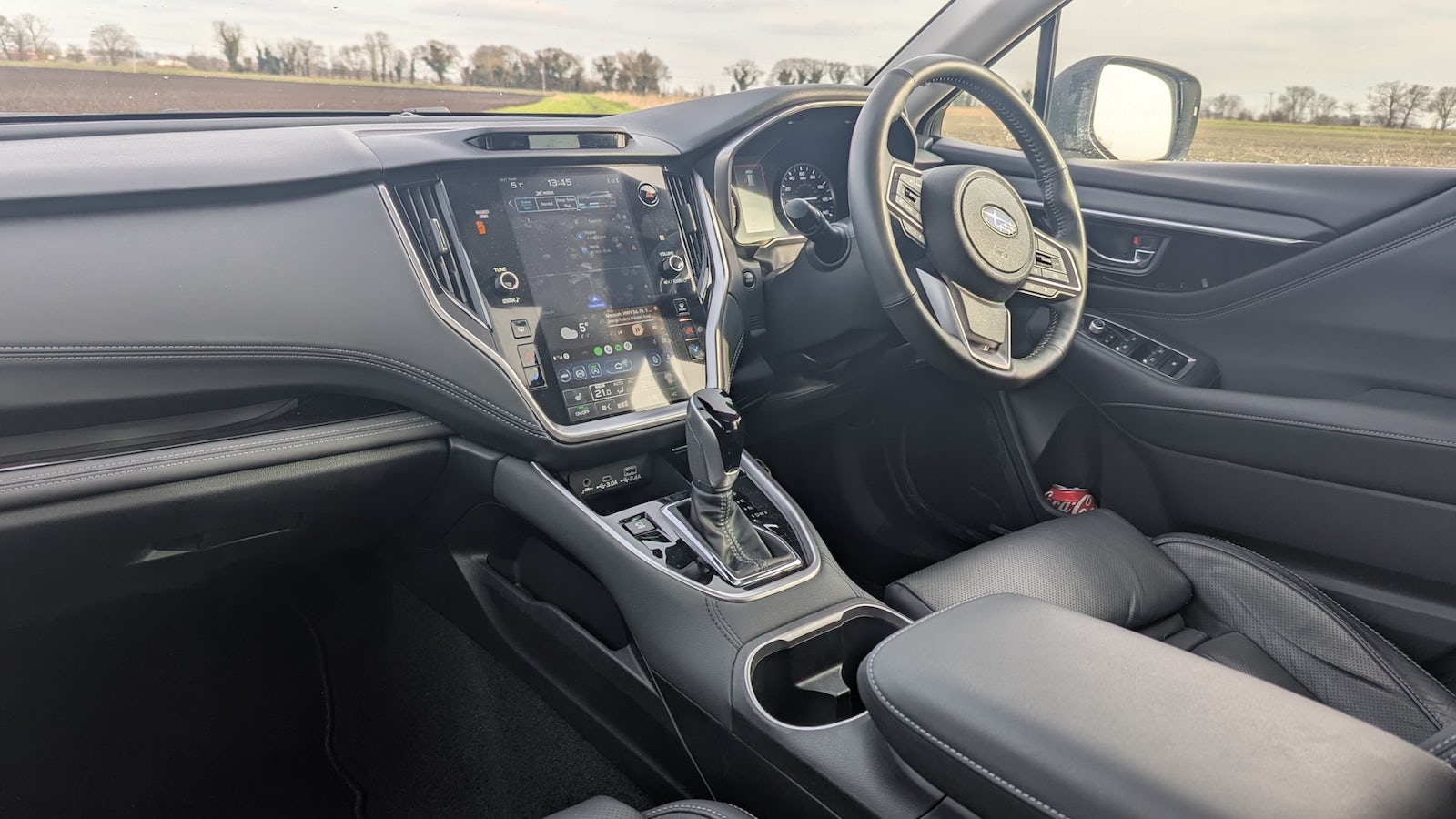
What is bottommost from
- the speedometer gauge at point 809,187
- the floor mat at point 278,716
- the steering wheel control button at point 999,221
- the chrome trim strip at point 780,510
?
the floor mat at point 278,716

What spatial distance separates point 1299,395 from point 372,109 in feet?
6.15

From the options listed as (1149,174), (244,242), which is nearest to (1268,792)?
(244,242)

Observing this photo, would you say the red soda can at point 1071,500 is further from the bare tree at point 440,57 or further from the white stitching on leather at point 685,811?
the bare tree at point 440,57

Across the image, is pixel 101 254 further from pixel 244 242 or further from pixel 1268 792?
pixel 1268 792

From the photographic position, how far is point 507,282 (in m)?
1.57

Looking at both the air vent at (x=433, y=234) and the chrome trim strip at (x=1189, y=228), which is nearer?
the air vent at (x=433, y=234)

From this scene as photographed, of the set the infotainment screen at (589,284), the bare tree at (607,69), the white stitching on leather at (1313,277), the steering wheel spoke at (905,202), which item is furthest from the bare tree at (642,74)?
the white stitching on leather at (1313,277)

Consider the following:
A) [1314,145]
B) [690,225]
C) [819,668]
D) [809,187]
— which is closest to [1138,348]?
[1314,145]

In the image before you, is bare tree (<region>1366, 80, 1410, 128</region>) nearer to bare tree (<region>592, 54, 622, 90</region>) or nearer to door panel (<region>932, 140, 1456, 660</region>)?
door panel (<region>932, 140, 1456, 660</region>)

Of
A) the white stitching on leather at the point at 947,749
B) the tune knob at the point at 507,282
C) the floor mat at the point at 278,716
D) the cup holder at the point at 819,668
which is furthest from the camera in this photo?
the floor mat at the point at 278,716

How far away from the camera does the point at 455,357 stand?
59.1 inches

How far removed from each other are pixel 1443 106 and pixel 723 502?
5.09ft

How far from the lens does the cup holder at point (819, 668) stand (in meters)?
1.35

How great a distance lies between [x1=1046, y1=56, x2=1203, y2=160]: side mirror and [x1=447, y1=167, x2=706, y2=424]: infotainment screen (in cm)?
102
